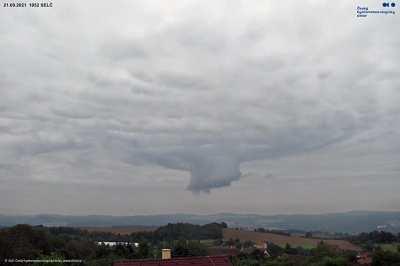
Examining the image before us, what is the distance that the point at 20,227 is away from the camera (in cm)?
8275

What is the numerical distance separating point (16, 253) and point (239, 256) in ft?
126

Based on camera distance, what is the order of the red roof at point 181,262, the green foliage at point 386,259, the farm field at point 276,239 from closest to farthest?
the red roof at point 181,262 → the green foliage at point 386,259 → the farm field at point 276,239

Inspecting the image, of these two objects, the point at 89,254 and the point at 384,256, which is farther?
the point at 89,254

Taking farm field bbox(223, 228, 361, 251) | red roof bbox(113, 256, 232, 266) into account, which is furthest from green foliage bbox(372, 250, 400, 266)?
farm field bbox(223, 228, 361, 251)

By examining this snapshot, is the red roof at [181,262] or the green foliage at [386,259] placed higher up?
the red roof at [181,262]

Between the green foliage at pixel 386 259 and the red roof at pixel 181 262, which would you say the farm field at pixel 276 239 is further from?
the red roof at pixel 181 262

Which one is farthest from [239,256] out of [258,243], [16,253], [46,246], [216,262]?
[216,262]

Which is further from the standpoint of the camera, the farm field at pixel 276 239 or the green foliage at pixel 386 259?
the farm field at pixel 276 239

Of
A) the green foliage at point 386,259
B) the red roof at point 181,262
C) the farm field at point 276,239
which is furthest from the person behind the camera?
the farm field at point 276,239

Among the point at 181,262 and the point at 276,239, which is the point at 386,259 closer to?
the point at 181,262

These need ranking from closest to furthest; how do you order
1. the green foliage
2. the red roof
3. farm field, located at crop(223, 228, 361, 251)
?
the red roof
the green foliage
farm field, located at crop(223, 228, 361, 251)

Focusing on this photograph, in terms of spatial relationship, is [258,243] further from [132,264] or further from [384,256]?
[132,264]

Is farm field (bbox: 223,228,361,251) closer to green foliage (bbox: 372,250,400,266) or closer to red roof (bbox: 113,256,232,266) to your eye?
green foliage (bbox: 372,250,400,266)

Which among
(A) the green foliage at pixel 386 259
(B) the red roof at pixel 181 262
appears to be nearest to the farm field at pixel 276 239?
(A) the green foliage at pixel 386 259
